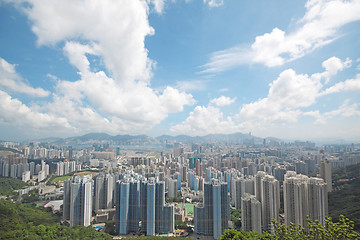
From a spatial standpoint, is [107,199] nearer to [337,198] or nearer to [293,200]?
[293,200]

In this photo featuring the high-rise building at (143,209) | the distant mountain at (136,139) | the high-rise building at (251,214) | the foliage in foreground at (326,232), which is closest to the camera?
the foliage in foreground at (326,232)

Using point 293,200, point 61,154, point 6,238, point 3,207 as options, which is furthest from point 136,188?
point 61,154

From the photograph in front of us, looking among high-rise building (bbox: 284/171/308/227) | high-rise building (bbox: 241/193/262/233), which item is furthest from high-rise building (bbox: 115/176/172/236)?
high-rise building (bbox: 284/171/308/227)

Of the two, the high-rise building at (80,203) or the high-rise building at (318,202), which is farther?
the high-rise building at (80,203)

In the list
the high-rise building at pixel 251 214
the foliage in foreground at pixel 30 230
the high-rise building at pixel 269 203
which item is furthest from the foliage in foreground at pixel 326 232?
the foliage in foreground at pixel 30 230

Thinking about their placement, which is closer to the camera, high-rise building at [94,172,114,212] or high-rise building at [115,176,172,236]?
high-rise building at [115,176,172,236]

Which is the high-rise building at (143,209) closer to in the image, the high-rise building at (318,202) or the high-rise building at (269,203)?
the high-rise building at (269,203)

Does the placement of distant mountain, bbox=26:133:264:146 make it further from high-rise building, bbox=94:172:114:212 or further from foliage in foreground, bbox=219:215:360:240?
foliage in foreground, bbox=219:215:360:240

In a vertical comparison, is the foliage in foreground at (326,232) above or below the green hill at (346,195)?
above

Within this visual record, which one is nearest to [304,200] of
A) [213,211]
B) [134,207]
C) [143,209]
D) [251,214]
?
[251,214]
